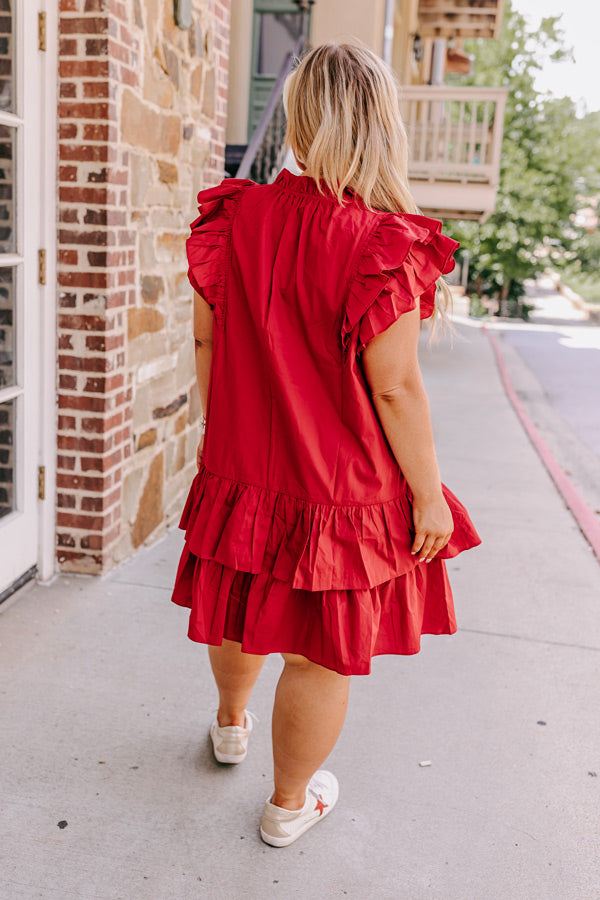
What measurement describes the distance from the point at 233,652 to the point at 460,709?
97cm

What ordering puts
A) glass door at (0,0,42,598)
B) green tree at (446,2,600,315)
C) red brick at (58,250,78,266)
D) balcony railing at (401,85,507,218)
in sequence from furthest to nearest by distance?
green tree at (446,2,600,315) < balcony railing at (401,85,507,218) < red brick at (58,250,78,266) < glass door at (0,0,42,598)

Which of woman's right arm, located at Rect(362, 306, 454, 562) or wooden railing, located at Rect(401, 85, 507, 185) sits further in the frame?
wooden railing, located at Rect(401, 85, 507, 185)

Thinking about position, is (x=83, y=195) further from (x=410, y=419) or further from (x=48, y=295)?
(x=410, y=419)

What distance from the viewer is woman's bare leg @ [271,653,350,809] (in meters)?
1.91

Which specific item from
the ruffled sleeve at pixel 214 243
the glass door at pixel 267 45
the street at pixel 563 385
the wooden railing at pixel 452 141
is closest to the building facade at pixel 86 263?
the ruffled sleeve at pixel 214 243

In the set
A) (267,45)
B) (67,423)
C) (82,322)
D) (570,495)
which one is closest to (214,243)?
(82,322)

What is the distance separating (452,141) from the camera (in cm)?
1080

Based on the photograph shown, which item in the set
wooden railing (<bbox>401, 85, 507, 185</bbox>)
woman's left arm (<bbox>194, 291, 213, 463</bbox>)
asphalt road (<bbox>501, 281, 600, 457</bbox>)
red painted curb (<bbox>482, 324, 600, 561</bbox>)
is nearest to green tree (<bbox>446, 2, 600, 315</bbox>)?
asphalt road (<bbox>501, 281, 600, 457</bbox>)

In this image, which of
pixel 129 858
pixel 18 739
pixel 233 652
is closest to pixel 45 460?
pixel 18 739

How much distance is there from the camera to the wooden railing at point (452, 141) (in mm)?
10062

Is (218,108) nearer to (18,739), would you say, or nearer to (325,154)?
(325,154)

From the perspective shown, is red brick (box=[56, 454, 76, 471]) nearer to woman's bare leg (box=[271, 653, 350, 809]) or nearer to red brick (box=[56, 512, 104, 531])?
red brick (box=[56, 512, 104, 531])

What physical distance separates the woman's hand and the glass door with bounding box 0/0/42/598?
5.68 feet

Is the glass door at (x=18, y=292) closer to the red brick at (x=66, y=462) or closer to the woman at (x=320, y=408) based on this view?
the red brick at (x=66, y=462)
